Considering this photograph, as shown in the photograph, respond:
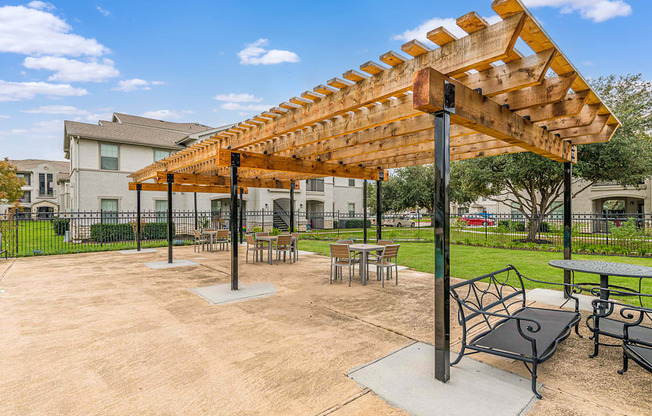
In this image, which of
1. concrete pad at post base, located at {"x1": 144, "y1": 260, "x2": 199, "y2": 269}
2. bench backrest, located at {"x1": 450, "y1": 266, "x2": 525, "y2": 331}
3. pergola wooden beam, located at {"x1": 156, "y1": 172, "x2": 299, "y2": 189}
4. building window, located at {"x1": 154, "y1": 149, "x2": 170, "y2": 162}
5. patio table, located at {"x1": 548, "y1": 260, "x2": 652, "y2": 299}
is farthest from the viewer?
building window, located at {"x1": 154, "y1": 149, "x2": 170, "y2": 162}

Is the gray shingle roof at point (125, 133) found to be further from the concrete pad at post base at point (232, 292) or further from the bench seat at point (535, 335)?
the bench seat at point (535, 335)

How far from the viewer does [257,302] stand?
5.93 metres

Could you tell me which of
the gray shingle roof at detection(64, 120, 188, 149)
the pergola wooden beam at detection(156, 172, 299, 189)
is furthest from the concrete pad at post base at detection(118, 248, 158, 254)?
the gray shingle roof at detection(64, 120, 188, 149)

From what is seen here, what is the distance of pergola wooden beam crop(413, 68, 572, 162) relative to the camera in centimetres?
286

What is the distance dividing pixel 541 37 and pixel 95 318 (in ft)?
22.8

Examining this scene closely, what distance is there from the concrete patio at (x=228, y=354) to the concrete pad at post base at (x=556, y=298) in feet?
3.55

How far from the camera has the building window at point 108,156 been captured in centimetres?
2069

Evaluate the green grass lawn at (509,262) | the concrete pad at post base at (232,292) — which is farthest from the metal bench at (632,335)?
the concrete pad at post base at (232,292)

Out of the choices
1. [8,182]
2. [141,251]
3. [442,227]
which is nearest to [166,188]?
[141,251]

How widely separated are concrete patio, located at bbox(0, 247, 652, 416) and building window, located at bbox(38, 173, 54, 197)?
52708 millimetres

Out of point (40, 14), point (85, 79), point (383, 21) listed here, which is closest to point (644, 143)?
point (383, 21)

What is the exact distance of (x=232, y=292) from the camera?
651 cm

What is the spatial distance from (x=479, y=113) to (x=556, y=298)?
4.50 m

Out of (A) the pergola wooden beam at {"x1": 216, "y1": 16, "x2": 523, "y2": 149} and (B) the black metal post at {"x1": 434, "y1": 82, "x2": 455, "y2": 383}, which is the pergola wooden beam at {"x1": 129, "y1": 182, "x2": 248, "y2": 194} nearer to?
(A) the pergola wooden beam at {"x1": 216, "y1": 16, "x2": 523, "y2": 149}
